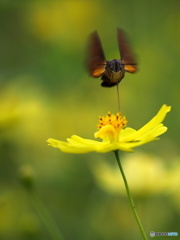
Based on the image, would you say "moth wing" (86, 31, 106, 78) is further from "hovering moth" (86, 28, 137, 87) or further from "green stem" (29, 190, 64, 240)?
"green stem" (29, 190, 64, 240)

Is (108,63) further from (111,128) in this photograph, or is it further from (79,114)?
(79,114)

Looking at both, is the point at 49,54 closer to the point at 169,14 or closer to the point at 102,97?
the point at 102,97

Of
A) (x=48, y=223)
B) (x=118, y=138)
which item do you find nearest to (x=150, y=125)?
(x=118, y=138)

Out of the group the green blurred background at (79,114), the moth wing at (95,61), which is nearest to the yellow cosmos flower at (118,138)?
the moth wing at (95,61)

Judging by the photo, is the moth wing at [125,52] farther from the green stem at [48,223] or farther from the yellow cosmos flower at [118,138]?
the green stem at [48,223]

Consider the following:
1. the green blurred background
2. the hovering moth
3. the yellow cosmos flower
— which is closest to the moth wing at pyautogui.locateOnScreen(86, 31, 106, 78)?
the hovering moth
